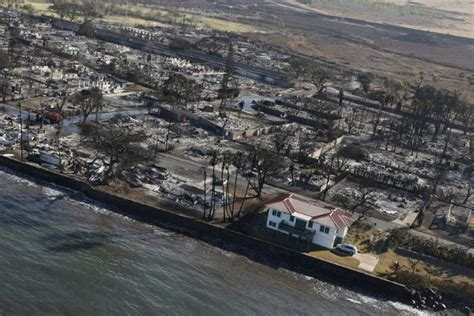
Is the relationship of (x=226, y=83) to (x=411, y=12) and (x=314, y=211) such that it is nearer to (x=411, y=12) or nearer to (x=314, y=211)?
(x=314, y=211)

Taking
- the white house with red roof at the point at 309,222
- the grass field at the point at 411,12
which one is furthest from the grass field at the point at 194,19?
the white house with red roof at the point at 309,222

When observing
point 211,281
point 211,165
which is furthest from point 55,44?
point 211,281

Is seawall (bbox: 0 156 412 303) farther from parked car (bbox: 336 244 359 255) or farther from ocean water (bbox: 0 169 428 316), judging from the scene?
parked car (bbox: 336 244 359 255)

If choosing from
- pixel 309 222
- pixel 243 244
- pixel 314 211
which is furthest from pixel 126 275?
pixel 314 211

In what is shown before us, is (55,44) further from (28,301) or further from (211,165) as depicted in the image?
(28,301)

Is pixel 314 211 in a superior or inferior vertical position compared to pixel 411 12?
inferior

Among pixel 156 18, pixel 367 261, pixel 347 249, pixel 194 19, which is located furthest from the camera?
pixel 194 19

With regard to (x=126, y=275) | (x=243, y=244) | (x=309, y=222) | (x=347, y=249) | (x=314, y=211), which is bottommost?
(x=126, y=275)
